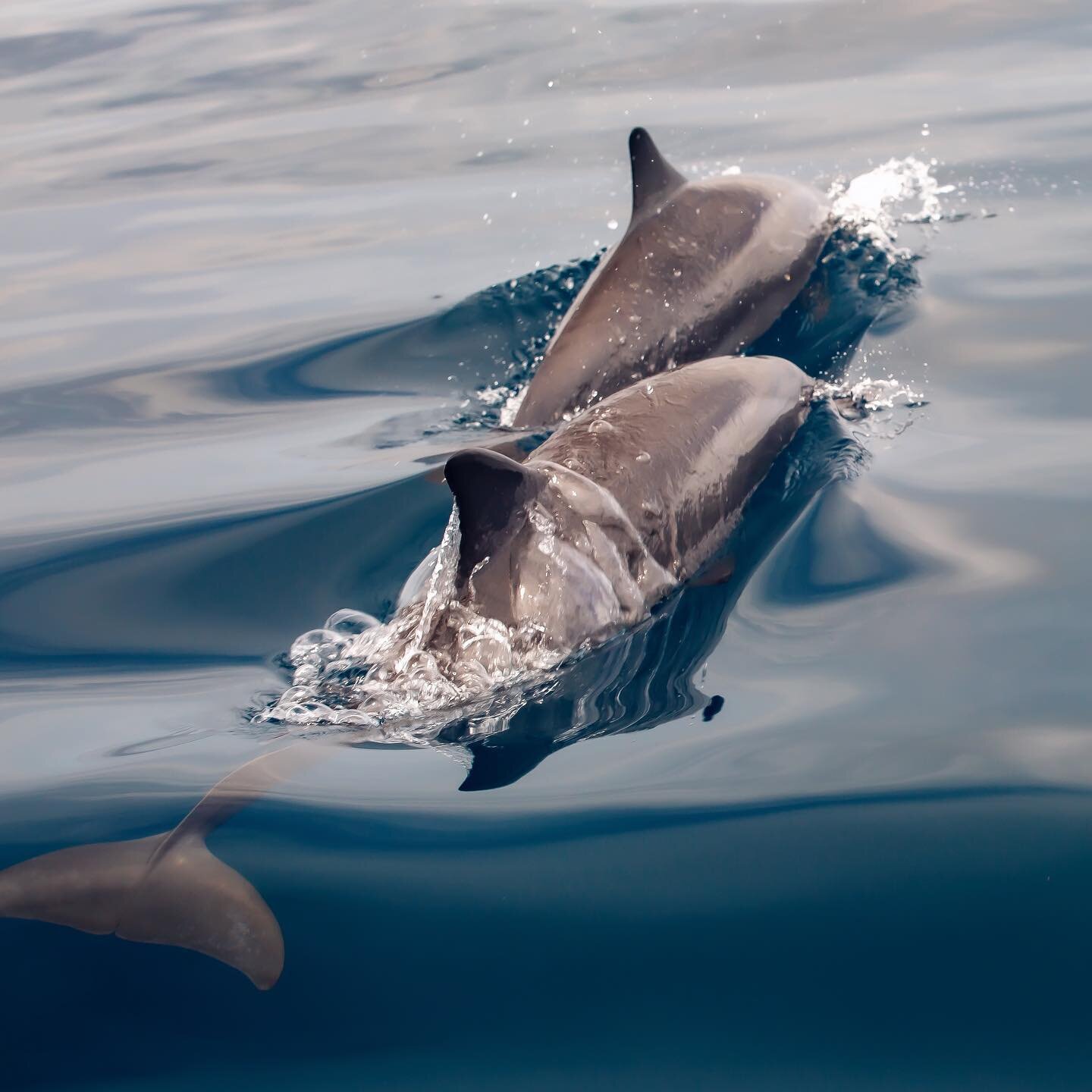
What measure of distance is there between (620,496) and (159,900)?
→ 2.65 metres

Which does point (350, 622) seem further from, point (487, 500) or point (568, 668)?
point (568, 668)

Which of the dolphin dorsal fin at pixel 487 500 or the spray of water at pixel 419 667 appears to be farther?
the dolphin dorsal fin at pixel 487 500

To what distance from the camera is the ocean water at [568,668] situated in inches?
130

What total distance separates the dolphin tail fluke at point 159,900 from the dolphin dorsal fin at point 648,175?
19.2 feet

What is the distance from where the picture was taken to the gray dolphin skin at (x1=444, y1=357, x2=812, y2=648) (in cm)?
507

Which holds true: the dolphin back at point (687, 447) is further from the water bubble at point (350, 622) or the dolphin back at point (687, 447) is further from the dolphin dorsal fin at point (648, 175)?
the dolphin dorsal fin at point (648, 175)

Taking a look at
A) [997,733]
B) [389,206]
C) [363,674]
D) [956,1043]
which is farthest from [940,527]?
[389,206]

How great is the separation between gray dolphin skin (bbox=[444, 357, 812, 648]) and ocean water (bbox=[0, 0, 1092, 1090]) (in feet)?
0.56

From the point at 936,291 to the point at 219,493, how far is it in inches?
178

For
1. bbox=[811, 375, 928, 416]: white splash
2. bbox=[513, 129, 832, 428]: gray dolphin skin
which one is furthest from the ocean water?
bbox=[513, 129, 832, 428]: gray dolphin skin

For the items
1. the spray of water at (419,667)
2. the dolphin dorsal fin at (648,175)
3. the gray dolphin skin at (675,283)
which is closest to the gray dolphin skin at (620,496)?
the spray of water at (419,667)

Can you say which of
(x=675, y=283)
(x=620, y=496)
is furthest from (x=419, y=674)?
(x=675, y=283)

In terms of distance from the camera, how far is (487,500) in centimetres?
506

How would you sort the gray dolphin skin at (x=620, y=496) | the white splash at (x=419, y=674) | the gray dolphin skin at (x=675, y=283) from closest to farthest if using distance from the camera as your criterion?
the white splash at (x=419, y=674) < the gray dolphin skin at (x=620, y=496) < the gray dolphin skin at (x=675, y=283)
